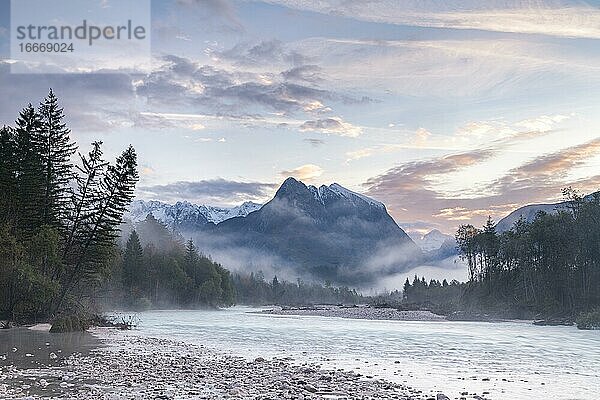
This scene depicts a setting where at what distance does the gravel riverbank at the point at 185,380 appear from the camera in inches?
635

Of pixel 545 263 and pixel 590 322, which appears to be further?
pixel 545 263

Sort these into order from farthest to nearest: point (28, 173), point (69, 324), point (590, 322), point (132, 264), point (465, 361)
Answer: point (132, 264) → point (590, 322) → point (28, 173) → point (69, 324) → point (465, 361)

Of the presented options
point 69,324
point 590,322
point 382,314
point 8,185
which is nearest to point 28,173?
point 8,185

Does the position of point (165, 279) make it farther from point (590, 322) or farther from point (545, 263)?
→ point (590, 322)

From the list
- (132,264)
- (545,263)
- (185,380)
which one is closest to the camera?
(185,380)

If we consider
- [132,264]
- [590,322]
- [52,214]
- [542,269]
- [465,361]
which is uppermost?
[52,214]

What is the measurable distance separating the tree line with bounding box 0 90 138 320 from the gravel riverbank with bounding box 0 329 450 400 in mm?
25171

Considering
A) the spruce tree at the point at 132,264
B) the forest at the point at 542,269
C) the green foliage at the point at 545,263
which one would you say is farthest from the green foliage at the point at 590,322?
the spruce tree at the point at 132,264

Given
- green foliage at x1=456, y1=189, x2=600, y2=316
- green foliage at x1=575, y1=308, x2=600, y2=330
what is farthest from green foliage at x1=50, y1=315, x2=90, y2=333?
green foliage at x1=456, y1=189, x2=600, y2=316

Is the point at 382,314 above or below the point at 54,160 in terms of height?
below

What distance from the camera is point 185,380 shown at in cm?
1892

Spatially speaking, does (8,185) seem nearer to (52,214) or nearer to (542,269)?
(52,214)

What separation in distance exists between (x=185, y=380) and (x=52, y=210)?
132ft

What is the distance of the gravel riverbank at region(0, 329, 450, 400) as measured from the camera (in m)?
16.1
